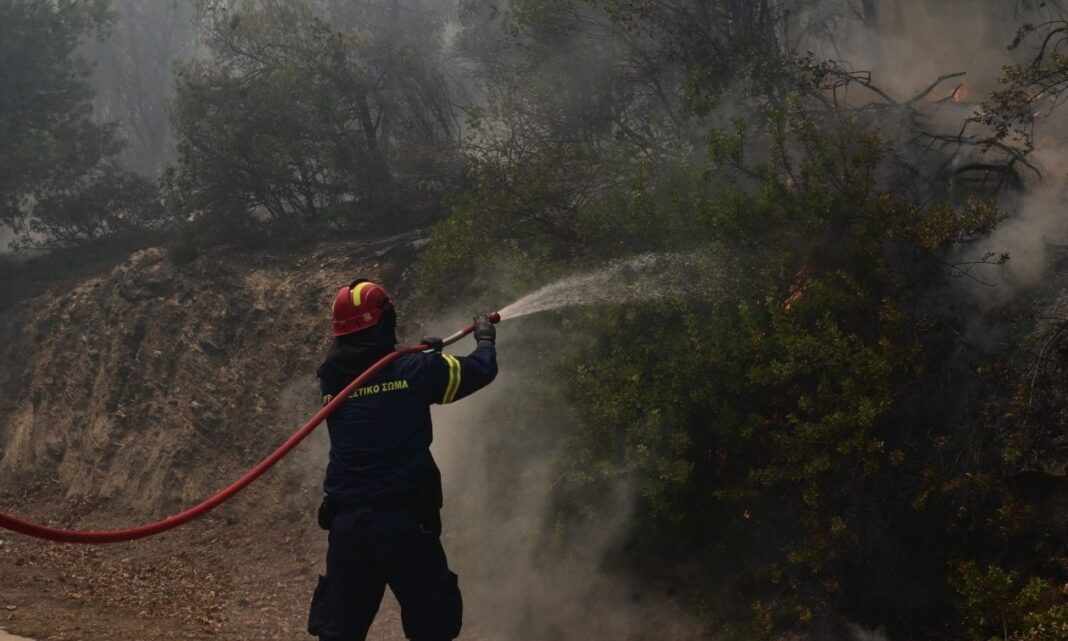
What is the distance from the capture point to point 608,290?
273 inches

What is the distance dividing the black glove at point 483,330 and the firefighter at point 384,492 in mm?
209

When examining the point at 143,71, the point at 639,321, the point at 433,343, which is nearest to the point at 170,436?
the point at 639,321

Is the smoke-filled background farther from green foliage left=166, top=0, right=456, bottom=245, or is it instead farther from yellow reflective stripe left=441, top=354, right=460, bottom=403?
yellow reflective stripe left=441, top=354, right=460, bottom=403

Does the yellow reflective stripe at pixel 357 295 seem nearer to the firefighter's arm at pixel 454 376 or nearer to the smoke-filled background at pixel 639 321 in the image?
the firefighter's arm at pixel 454 376

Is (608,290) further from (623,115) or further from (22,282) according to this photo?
(22,282)

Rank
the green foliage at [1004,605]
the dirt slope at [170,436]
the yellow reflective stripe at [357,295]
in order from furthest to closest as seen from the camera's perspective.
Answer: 1. the dirt slope at [170,436]
2. the yellow reflective stripe at [357,295]
3. the green foliage at [1004,605]

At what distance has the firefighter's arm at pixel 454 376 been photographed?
4.57 m

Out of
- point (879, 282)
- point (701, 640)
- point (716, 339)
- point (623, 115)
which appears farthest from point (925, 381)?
point (623, 115)

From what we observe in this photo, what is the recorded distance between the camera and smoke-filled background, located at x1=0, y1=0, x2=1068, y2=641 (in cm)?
538

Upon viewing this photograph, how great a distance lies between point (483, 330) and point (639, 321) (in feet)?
6.60

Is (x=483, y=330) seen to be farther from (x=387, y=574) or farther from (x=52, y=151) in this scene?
(x=52, y=151)

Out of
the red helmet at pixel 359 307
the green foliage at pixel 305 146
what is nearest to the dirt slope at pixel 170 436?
the green foliage at pixel 305 146

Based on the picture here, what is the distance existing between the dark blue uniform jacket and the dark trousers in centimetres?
14

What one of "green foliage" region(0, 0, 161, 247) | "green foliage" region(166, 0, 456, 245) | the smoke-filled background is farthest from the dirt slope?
"green foliage" region(0, 0, 161, 247)
